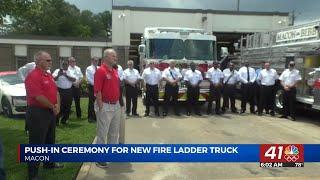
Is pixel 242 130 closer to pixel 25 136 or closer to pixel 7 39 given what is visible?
pixel 25 136

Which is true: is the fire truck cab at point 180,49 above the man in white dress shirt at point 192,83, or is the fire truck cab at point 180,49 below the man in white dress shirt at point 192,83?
above

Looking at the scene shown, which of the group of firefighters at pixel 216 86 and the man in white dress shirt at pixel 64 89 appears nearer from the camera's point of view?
the man in white dress shirt at pixel 64 89

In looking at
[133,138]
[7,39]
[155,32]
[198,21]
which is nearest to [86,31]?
[7,39]

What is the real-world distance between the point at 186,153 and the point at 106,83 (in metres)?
3.32

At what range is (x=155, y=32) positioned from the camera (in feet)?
58.7

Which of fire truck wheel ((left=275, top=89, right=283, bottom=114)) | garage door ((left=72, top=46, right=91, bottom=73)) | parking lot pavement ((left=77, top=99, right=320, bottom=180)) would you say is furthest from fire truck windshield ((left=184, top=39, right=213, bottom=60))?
garage door ((left=72, top=46, right=91, bottom=73))

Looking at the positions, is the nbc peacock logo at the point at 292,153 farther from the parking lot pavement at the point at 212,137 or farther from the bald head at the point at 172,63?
the bald head at the point at 172,63

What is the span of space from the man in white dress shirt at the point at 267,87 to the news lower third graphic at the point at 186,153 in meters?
11.3

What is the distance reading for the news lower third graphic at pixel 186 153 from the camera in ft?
16.9

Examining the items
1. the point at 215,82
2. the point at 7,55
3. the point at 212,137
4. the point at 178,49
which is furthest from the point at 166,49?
the point at 7,55

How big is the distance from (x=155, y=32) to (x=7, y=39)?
28.6 metres

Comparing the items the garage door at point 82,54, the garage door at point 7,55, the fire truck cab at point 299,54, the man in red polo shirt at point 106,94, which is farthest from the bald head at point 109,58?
the garage door at point 7,55

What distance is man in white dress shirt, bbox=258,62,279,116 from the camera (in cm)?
1641

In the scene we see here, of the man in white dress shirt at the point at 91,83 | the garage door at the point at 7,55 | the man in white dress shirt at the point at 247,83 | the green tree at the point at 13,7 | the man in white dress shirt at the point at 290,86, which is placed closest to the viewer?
the green tree at the point at 13,7
